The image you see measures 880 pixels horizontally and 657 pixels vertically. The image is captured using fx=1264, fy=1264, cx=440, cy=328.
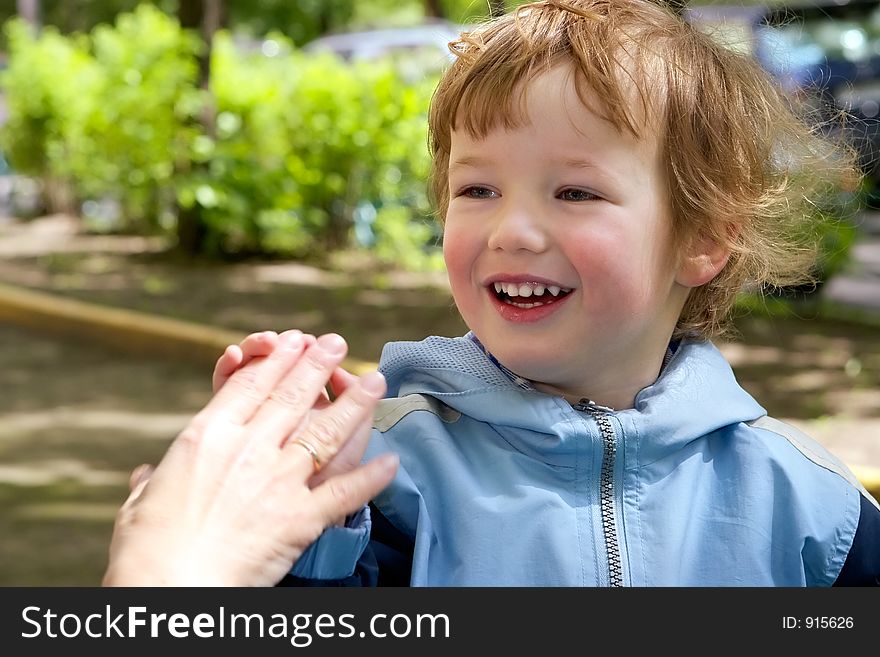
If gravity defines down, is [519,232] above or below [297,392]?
above

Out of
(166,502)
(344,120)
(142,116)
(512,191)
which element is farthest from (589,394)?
(142,116)

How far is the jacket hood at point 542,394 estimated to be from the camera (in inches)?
66.2

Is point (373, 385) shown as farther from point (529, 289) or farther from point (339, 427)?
point (529, 289)

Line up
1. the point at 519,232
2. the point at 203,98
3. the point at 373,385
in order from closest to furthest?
the point at 373,385 < the point at 519,232 < the point at 203,98

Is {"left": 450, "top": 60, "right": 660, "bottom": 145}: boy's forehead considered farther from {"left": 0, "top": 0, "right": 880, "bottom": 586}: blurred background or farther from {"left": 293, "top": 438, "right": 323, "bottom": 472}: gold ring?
{"left": 0, "top": 0, "right": 880, "bottom": 586}: blurred background

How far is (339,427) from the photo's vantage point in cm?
143

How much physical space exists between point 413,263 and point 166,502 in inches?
314

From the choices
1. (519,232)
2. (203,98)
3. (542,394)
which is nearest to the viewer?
(519,232)

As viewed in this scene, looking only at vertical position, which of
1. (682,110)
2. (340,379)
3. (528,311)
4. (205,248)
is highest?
(205,248)

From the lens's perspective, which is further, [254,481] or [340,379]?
[340,379]

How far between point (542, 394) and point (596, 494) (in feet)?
0.51

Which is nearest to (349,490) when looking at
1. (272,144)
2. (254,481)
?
(254,481)

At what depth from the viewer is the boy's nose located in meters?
1.62
